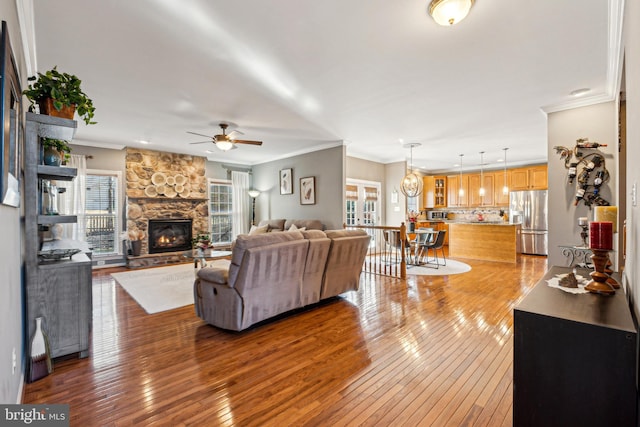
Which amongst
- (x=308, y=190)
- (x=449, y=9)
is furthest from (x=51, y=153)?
(x=308, y=190)

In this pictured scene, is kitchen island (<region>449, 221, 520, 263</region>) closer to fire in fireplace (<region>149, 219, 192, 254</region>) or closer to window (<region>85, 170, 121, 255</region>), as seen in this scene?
fire in fireplace (<region>149, 219, 192, 254</region>)

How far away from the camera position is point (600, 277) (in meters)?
1.62

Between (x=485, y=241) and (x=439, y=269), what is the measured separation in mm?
1973

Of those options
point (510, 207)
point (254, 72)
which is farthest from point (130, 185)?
point (510, 207)

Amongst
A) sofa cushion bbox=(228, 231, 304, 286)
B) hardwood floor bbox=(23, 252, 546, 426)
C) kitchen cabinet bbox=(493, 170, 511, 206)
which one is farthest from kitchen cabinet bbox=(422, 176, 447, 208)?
sofa cushion bbox=(228, 231, 304, 286)

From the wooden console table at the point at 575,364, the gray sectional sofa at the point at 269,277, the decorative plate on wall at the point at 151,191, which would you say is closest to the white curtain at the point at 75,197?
the decorative plate on wall at the point at 151,191

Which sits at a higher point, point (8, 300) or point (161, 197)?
point (161, 197)

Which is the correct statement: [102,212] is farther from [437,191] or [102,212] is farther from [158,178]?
[437,191]

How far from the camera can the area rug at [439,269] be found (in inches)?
223

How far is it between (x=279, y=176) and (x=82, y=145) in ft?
14.2

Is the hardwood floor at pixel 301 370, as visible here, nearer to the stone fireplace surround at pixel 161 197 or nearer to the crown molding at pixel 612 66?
the crown molding at pixel 612 66

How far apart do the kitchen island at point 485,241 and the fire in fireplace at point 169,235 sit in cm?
690

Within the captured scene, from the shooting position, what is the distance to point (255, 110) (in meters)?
4.39

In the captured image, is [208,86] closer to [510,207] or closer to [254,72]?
[254,72]
